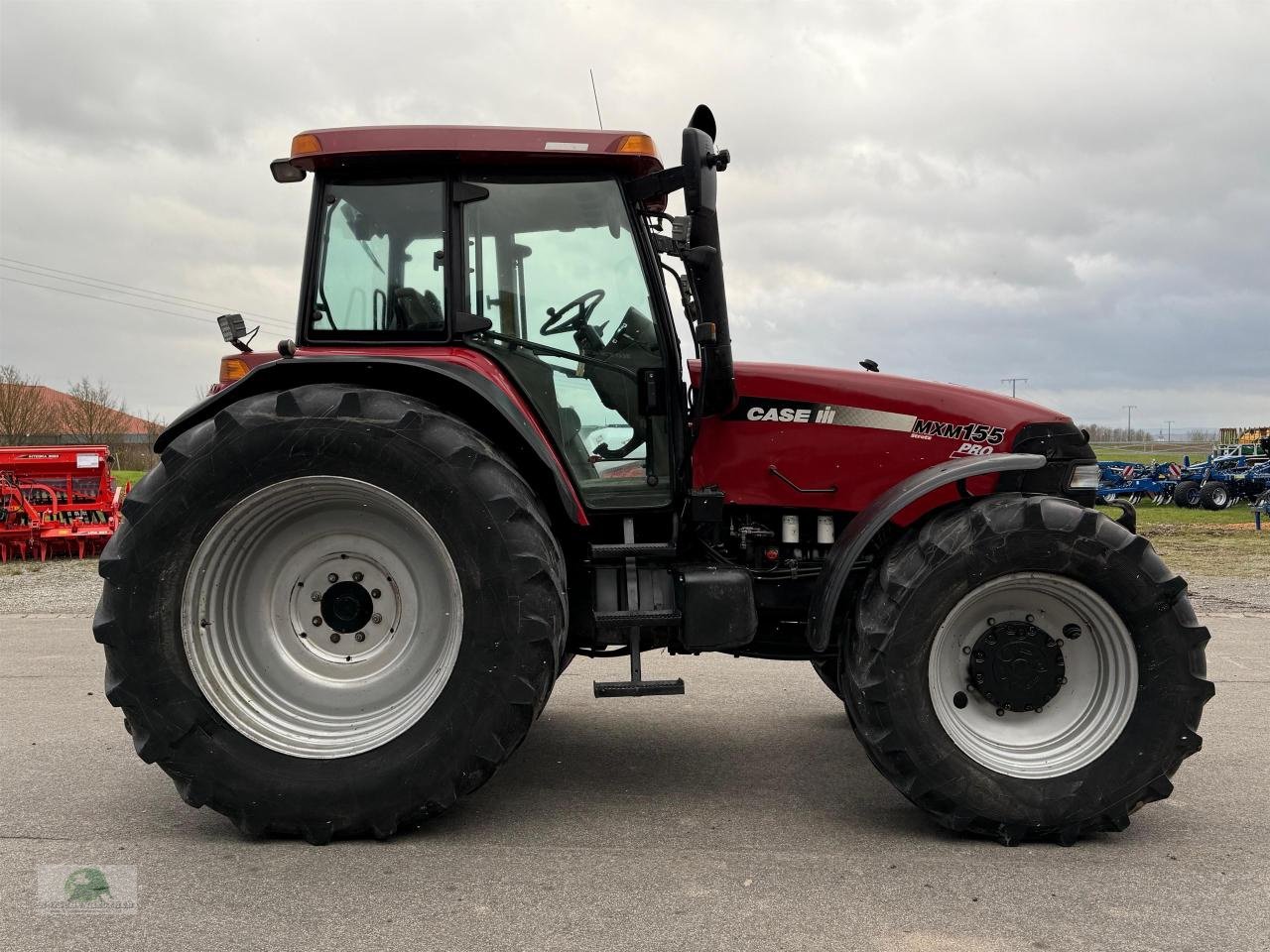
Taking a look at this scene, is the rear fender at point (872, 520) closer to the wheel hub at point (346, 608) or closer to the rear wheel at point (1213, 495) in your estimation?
the wheel hub at point (346, 608)

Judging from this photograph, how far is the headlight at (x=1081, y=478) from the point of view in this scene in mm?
3768

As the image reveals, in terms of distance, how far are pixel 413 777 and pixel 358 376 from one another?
1.38 meters

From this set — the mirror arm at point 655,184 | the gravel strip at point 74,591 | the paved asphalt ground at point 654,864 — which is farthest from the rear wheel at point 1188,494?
the mirror arm at point 655,184

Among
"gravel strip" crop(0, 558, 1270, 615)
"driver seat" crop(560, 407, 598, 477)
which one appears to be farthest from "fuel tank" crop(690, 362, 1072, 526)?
"gravel strip" crop(0, 558, 1270, 615)

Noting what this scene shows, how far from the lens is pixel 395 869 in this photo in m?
2.93

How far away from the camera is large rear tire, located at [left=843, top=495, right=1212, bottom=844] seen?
10.4 feet

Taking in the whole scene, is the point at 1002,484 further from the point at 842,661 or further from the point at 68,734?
the point at 68,734

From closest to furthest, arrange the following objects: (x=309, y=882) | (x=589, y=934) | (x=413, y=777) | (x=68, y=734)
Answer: (x=589, y=934)
(x=309, y=882)
(x=413, y=777)
(x=68, y=734)

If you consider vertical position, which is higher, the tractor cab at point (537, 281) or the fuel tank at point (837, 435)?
the tractor cab at point (537, 281)

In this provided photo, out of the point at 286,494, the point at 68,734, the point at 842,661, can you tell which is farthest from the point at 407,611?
the point at 68,734

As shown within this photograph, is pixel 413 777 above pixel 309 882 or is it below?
above

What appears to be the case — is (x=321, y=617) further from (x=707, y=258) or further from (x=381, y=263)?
(x=707, y=258)

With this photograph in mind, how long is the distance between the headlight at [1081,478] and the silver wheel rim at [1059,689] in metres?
0.62

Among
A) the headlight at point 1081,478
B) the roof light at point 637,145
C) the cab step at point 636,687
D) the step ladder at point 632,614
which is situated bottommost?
the cab step at point 636,687
